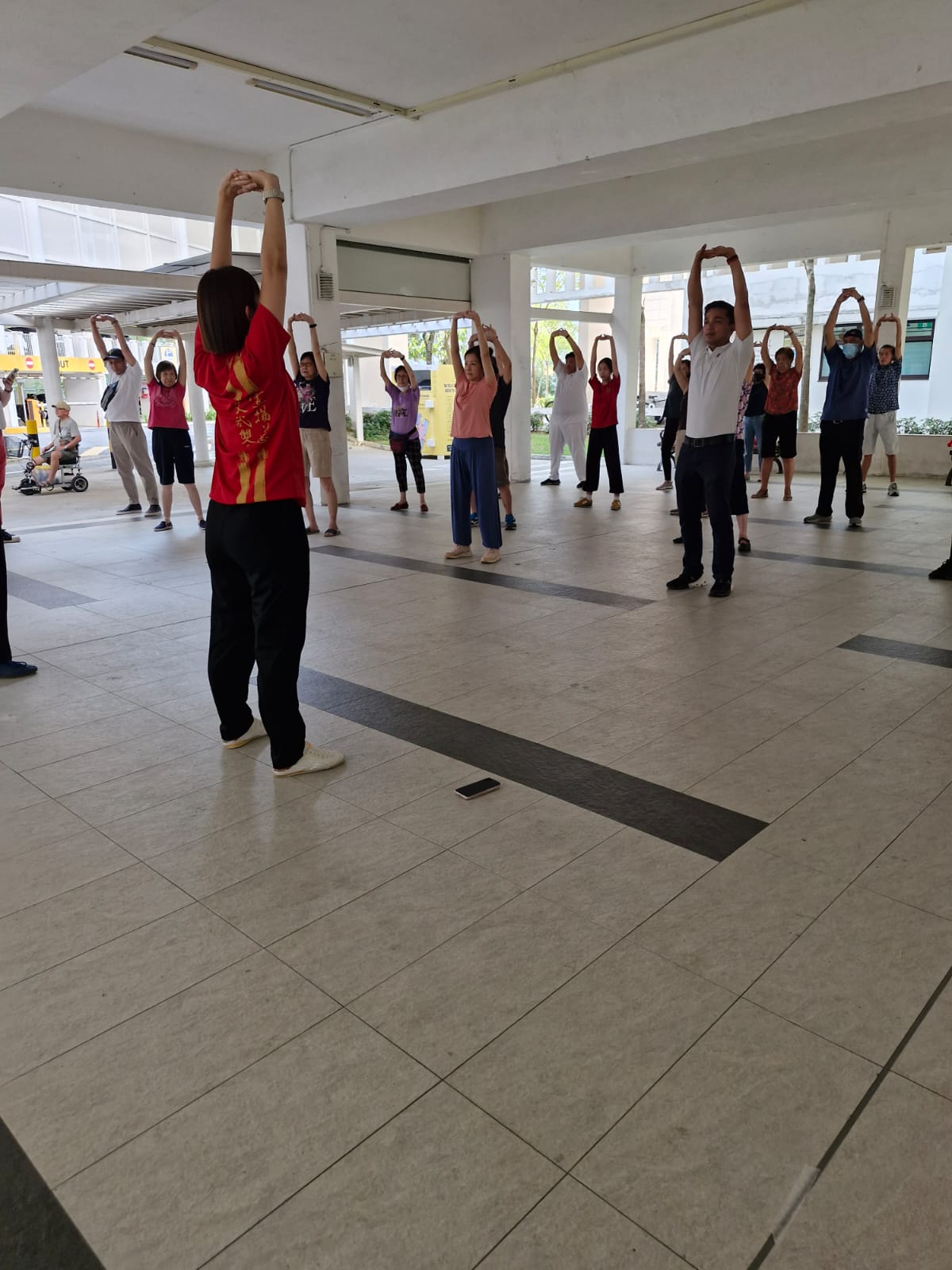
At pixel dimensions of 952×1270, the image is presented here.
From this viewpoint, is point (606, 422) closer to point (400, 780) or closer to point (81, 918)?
point (400, 780)

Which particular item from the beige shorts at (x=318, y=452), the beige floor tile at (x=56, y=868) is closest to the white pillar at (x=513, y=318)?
the beige shorts at (x=318, y=452)

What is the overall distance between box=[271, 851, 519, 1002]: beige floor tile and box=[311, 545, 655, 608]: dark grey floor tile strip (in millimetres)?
3221

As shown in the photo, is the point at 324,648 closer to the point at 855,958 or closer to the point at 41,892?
the point at 41,892

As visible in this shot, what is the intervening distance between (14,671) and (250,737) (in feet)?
5.05

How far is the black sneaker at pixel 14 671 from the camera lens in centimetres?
416

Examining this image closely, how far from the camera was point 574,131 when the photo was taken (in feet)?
22.7

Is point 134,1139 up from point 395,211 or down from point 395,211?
down

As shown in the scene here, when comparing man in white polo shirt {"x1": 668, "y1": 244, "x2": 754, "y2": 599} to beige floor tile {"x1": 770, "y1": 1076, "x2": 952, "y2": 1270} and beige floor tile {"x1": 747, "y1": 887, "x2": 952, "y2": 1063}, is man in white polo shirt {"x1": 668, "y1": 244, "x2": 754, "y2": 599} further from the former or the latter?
beige floor tile {"x1": 770, "y1": 1076, "x2": 952, "y2": 1270}

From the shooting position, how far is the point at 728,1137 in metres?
1.57

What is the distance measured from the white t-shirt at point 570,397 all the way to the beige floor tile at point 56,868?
880 cm

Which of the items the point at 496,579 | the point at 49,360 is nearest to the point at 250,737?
the point at 496,579

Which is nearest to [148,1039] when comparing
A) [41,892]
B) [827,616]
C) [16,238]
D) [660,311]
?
[41,892]

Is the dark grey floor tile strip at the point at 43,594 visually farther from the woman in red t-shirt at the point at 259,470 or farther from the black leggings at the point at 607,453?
the black leggings at the point at 607,453

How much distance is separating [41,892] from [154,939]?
443 mm
